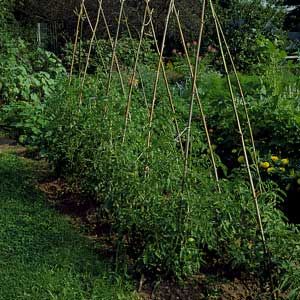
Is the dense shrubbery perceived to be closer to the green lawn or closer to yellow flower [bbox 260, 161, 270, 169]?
the green lawn

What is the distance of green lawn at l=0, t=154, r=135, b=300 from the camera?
11.3 ft

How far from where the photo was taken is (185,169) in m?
3.52

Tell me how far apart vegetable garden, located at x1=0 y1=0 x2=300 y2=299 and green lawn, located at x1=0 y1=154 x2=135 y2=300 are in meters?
0.21

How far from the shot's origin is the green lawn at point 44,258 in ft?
11.3

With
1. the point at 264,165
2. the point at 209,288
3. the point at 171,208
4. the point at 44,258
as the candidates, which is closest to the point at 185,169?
the point at 171,208

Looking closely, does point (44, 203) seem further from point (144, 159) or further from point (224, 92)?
point (224, 92)

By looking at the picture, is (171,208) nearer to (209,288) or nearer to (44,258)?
(209,288)

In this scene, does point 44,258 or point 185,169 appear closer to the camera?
point 185,169

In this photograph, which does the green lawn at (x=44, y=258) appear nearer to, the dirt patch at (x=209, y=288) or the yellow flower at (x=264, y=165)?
the dirt patch at (x=209, y=288)

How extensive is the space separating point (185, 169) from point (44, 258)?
1083mm

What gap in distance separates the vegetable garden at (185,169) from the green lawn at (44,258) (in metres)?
0.21

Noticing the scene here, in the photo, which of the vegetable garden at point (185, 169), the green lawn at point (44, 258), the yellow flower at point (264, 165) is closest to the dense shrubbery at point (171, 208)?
the vegetable garden at point (185, 169)

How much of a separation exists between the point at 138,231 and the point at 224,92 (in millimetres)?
2829

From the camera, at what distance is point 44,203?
499 cm
